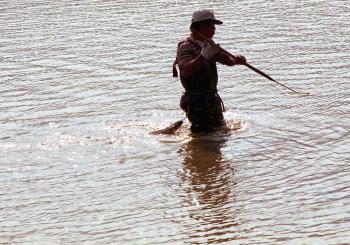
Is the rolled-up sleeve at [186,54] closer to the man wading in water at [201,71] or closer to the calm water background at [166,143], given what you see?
Answer: the man wading in water at [201,71]

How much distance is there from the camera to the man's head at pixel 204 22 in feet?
29.2

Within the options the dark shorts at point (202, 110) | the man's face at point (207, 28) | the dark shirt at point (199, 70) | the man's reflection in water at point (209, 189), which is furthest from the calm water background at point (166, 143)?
the man's face at point (207, 28)

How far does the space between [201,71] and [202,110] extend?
19.1 inches

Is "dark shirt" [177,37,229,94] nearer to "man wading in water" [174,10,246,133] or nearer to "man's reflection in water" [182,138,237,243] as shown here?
"man wading in water" [174,10,246,133]

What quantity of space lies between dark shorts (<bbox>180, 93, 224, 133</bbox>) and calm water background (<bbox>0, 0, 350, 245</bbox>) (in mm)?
187

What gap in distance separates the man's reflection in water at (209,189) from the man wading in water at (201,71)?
0.35m

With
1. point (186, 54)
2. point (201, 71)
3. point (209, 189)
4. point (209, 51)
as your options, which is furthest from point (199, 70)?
point (209, 189)

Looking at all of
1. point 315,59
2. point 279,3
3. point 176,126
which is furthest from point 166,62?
point 279,3

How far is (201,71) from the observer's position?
9148 mm

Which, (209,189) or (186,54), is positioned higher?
(186,54)

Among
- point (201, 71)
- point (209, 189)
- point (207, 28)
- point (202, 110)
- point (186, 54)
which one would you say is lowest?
point (209, 189)

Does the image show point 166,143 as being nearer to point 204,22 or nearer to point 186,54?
point 186,54

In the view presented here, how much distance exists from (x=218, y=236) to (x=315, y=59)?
22.7ft

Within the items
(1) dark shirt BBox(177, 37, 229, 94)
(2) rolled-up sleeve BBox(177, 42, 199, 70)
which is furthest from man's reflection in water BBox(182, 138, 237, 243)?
(2) rolled-up sleeve BBox(177, 42, 199, 70)
